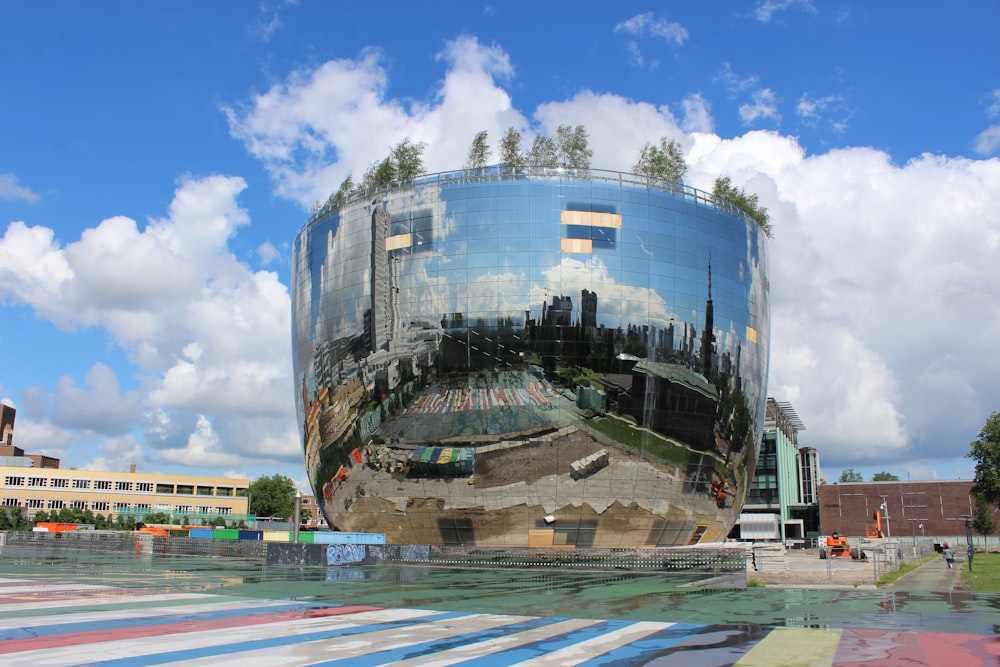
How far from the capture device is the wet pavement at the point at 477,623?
1329 centimetres

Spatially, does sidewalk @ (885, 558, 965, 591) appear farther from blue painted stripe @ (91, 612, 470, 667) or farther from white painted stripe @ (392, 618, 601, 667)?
blue painted stripe @ (91, 612, 470, 667)

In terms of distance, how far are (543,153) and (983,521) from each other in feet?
272

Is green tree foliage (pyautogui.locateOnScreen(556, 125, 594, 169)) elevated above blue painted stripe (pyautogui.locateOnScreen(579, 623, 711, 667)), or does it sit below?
above

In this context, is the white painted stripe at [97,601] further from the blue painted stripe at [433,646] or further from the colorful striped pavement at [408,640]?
the blue painted stripe at [433,646]

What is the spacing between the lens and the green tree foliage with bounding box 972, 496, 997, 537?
4003 inches

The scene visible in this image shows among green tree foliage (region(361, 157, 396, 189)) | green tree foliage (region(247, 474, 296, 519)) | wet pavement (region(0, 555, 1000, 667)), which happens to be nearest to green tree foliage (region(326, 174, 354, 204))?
green tree foliage (region(361, 157, 396, 189))

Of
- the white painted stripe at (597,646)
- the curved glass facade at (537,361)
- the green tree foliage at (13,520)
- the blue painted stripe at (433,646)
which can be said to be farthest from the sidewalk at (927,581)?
the green tree foliage at (13,520)

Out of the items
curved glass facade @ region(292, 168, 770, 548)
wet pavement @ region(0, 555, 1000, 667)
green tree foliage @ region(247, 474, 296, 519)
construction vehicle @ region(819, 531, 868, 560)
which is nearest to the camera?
wet pavement @ region(0, 555, 1000, 667)

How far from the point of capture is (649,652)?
13.8 meters

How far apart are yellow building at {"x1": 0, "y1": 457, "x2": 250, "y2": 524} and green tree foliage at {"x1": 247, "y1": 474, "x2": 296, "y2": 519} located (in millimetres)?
2644

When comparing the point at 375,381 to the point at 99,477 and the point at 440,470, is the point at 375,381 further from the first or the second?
the point at 99,477

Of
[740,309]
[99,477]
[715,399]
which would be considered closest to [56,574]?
[715,399]

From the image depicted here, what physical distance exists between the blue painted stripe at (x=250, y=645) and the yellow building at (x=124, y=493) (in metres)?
110

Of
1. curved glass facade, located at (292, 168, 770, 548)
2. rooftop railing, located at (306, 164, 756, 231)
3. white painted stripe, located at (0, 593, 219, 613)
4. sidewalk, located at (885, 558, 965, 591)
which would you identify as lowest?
sidewalk, located at (885, 558, 965, 591)
